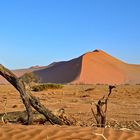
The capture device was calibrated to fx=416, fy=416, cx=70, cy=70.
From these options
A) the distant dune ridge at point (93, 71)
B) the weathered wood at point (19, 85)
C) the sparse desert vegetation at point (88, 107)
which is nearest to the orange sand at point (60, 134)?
the weathered wood at point (19, 85)

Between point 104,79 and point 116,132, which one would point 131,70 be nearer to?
point 104,79

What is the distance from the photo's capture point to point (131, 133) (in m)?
6.20

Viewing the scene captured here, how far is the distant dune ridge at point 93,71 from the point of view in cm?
8364

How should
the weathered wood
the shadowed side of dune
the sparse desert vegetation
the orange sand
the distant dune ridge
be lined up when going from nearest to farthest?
the orange sand < the weathered wood < the sparse desert vegetation < the distant dune ridge < the shadowed side of dune

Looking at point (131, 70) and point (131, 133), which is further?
point (131, 70)

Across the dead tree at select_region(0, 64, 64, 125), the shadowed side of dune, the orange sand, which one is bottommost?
the orange sand

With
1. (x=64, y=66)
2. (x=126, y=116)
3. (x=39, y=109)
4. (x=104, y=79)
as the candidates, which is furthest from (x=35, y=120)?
(x=64, y=66)

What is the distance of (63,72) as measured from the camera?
90312 millimetres

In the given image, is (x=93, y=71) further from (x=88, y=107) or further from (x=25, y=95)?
(x=25, y=95)

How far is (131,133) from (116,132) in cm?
22

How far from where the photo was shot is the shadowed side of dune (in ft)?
277

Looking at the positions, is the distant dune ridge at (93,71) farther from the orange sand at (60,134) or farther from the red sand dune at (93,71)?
the orange sand at (60,134)

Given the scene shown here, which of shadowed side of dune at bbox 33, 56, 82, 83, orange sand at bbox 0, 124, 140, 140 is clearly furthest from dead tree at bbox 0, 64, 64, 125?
shadowed side of dune at bbox 33, 56, 82, 83

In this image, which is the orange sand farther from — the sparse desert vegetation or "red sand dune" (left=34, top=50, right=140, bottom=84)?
"red sand dune" (left=34, top=50, right=140, bottom=84)
